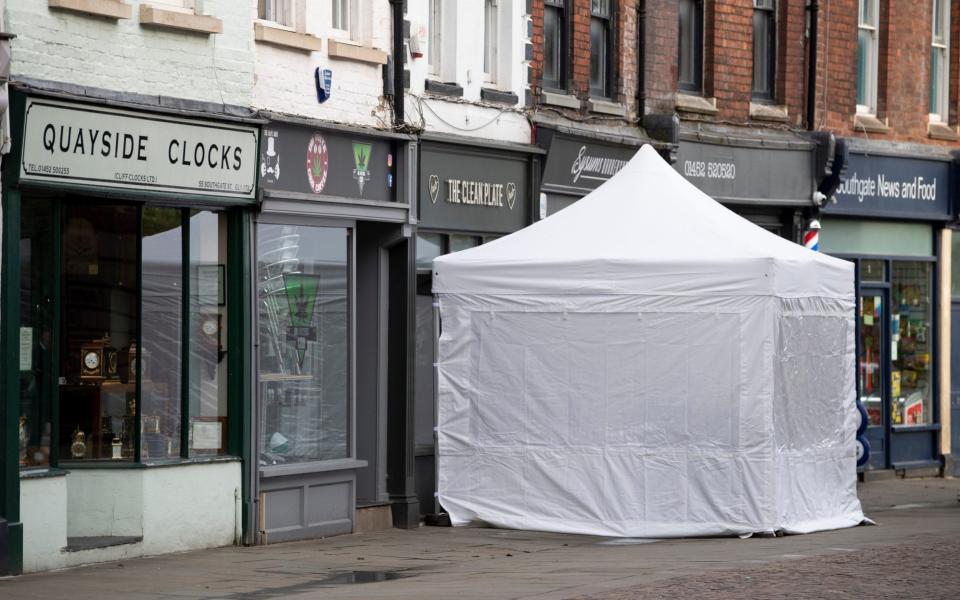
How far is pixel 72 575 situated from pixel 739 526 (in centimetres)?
566

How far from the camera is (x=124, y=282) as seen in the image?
14289 mm

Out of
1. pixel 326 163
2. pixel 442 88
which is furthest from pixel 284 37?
pixel 442 88

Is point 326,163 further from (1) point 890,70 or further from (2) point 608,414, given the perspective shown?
(1) point 890,70

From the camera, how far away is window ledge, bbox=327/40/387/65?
15.8 metres

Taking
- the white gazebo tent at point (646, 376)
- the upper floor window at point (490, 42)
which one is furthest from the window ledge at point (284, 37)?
the upper floor window at point (490, 42)

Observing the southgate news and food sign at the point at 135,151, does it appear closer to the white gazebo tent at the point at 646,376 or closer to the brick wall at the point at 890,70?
the white gazebo tent at the point at 646,376

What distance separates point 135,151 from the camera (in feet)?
45.0

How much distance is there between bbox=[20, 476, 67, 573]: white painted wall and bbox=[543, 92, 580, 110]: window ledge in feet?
25.0

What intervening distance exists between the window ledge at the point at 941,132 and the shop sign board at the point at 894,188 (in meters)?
0.44

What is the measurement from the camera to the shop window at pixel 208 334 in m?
14.8

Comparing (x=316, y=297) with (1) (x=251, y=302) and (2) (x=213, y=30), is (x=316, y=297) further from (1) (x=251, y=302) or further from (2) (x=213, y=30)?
(2) (x=213, y=30)

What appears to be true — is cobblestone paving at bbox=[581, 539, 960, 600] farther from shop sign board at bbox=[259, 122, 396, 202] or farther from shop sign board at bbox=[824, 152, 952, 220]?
shop sign board at bbox=[824, 152, 952, 220]

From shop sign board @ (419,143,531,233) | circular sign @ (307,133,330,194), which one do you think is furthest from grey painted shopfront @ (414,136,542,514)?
circular sign @ (307,133,330,194)

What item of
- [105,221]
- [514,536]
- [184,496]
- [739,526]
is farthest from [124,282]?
[739,526]
